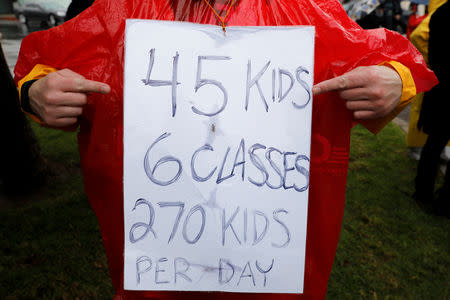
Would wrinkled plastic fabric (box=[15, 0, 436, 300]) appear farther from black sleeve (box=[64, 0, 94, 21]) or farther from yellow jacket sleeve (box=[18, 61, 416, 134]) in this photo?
black sleeve (box=[64, 0, 94, 21])

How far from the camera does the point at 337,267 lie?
7.54 ft

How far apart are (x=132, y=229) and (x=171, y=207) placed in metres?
0.12

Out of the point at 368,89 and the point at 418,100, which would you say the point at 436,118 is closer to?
the point at 418,100

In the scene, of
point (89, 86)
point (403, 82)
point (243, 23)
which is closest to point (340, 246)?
point (403, 82)

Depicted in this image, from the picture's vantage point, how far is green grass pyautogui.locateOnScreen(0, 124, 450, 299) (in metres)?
2.09

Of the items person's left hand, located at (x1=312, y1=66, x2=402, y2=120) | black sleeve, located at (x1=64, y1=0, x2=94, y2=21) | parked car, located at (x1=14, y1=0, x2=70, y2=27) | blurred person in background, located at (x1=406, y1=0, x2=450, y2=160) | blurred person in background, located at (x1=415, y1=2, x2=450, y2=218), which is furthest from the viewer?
parked car, located at (x1=14, y1=0, x2=70, y2=27)

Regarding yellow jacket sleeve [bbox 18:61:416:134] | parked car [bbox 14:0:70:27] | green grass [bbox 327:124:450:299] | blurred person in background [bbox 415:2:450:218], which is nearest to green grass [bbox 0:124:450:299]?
green grass [bbox 327:124:450:299]

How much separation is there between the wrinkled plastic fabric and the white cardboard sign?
7cm

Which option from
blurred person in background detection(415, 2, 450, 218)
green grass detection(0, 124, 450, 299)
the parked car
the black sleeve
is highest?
the parked car

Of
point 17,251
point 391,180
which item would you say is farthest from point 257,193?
point 391,180

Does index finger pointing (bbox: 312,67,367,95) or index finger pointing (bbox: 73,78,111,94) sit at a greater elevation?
index finger pointing (bbox: 312,67,367,95)

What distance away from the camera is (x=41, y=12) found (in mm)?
11359

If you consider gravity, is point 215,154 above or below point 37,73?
below

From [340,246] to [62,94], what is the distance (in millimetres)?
2249
